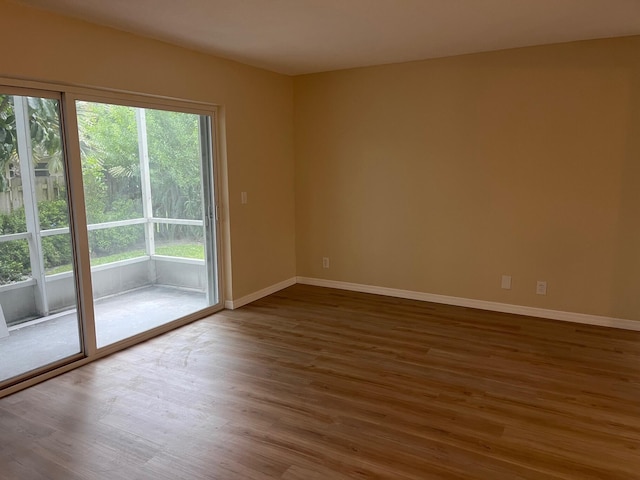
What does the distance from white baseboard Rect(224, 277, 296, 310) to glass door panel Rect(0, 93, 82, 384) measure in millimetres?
1572

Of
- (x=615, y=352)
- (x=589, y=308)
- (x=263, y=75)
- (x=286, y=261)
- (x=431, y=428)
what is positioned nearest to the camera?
(x=431, y=428)

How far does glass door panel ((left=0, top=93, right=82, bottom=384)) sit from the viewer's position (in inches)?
115

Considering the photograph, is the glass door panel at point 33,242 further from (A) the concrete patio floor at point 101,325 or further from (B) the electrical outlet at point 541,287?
(B) the electrical outlet at point 541,287

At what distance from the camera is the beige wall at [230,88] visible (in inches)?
114

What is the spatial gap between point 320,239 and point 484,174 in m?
2.02

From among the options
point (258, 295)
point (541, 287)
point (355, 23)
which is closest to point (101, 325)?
point (258, 295)

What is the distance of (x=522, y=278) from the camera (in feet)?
14.2

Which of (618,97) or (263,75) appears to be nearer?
(618,97)

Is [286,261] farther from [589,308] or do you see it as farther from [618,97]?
[618,97]

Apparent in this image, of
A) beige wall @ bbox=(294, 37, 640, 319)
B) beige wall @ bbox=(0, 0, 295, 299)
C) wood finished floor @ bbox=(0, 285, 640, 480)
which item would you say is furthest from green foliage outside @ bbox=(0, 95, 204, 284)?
beige wall @ bbox=(294, 37, 640, 319)

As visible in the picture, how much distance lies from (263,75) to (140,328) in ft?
9.38

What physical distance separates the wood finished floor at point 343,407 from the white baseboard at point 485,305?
0.17m

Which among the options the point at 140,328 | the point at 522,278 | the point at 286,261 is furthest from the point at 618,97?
the point at 140,328

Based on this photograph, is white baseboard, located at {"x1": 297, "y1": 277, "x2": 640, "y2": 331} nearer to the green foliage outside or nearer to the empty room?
the empty room
